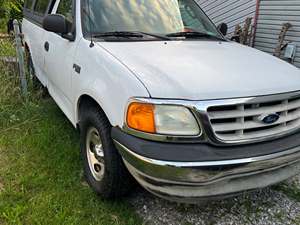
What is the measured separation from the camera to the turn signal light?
2332mm

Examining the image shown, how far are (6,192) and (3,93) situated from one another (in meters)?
2.30

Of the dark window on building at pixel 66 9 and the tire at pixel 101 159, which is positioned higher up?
the dark window on building at pixel 66 9

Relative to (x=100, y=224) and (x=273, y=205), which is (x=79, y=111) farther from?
(x=273, y=205)

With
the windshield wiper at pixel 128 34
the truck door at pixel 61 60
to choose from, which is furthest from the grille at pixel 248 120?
the truck door at pixel 61 60

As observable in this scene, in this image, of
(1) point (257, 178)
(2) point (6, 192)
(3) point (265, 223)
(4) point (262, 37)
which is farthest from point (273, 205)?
(4) point (262, 37)

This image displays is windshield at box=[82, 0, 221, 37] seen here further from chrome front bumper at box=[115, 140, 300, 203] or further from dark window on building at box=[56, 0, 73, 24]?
chrome front bumper at box=[115, 140, 300, 203]


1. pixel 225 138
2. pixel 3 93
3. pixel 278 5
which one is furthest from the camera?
pixel 278 5

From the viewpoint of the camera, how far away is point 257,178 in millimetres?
2504

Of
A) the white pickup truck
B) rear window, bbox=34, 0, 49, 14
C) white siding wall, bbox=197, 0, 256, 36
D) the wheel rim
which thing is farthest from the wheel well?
white siding wall, bbox=197, 0, 256, 36

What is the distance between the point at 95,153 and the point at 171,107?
1058mm

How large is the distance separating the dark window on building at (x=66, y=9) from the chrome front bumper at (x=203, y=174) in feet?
5.74

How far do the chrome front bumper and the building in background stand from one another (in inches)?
182

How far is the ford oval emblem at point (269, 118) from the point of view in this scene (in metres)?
2.44

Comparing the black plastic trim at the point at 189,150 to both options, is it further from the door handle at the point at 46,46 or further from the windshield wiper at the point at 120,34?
the door handle at the point at 46,46
